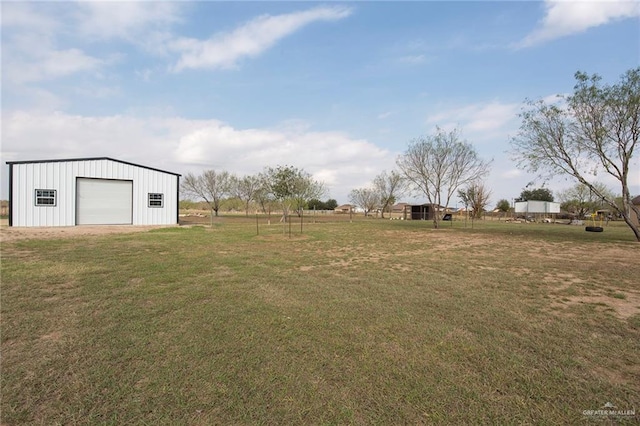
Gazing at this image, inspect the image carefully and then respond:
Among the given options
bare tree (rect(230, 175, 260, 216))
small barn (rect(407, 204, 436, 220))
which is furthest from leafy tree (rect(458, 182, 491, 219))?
bare tree (rect(230, 175, 260, 216))

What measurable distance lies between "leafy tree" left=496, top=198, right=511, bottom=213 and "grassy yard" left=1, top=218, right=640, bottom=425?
70.5m

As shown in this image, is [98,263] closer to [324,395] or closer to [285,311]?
[285,311]

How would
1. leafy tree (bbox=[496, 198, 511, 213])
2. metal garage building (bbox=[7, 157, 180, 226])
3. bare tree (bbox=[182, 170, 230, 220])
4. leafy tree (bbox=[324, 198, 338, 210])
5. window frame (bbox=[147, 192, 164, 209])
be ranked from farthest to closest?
leafy tree (bbox=[324, 198, 338, 210])
leafy tree (bbox=[496, 198, 511, 213])
bare tree (bbox=[182, 170, 230, 220])
window frame (bbox=[147, 192, 164, 209])
metal garage building (bbox=[7, 157, 180, 226])

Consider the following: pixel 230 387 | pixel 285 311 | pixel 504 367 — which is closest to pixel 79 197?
pixel 285 311

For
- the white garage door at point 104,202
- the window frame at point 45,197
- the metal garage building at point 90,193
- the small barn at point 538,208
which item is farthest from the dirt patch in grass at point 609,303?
the small barn at point 538,208

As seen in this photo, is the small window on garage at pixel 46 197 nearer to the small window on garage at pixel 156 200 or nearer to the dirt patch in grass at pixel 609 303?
the small window on garage at pixel 156 200

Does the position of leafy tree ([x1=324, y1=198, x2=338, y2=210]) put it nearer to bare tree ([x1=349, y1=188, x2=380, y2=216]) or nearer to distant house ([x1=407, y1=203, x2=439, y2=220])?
bare tree ([x1=349, y1=188, x2=380, y2=216])

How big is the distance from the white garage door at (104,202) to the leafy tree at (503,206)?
7061 centimetres

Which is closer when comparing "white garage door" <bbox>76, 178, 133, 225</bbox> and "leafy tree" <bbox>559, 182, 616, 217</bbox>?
"white garage door" <bbox>76, 178, 133, 225</bbox>

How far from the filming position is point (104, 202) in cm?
1914

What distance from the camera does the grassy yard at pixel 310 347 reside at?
7.57 ft

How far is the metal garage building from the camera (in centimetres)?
1681

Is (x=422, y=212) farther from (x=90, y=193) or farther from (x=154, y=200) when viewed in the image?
(x=90, y=193)

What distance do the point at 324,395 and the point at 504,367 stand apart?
1.75 meters
